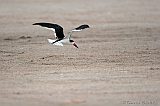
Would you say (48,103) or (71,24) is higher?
(48,103)

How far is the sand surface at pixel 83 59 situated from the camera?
9.66m

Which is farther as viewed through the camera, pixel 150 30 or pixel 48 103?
pixel 150 30

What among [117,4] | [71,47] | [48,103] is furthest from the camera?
[117,4]

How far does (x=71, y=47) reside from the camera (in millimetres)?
15070

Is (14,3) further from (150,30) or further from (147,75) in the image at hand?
(147,75)

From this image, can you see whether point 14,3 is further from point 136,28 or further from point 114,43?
point 114,43

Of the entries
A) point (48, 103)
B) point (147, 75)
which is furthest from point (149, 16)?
point (48, 103)

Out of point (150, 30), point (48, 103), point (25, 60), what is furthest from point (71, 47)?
point (48, 103)

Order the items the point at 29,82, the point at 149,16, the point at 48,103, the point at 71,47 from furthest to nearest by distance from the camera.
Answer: the point at 149,16
the point at 71,47
the point at 29,82
the point at 48,103

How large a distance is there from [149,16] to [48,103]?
1286cm

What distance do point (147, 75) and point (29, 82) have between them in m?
2.20

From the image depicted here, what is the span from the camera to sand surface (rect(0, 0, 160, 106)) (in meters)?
9.66

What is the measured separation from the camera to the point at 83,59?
13195 millimetres

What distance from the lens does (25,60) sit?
13.0 m
